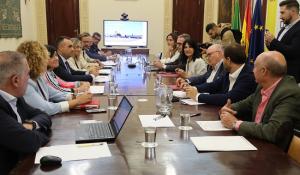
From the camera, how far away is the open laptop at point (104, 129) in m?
1.84

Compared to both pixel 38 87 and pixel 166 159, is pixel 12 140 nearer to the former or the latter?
pixel 166 159

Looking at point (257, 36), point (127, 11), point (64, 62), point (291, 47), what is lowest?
point (64, 62)

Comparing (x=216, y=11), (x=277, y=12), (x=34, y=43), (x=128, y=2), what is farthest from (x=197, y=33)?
(x=34, y=43)

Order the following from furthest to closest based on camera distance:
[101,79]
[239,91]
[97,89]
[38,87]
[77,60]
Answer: [77,60] < [101,79] < [97,89] < [239,91] < [38,87]

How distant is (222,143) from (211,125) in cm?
36

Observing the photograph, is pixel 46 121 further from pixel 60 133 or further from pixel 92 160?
pixel 92 160

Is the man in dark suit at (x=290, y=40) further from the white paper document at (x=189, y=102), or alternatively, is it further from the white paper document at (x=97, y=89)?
the white paper document at (x=97, y=89)

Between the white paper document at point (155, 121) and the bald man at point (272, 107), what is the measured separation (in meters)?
0.34

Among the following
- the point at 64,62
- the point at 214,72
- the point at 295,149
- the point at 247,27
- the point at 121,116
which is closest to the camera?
the point at 295,149

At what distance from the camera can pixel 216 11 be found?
8.95 metres

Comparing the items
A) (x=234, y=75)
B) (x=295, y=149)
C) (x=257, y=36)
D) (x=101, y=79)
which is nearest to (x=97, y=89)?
(x=101, y=79)

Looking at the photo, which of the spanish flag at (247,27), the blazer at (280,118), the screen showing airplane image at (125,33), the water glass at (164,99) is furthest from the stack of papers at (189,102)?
the screen showing airplane image at (125,33)

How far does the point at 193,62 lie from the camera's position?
4.78 metres

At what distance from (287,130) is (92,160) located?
1085mm
